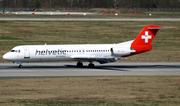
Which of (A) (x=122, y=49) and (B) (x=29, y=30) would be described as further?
(B) (x=29, y=30)

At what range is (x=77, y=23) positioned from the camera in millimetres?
85188

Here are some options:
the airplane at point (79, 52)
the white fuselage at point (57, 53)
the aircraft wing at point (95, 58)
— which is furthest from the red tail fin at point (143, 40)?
the aircraft wing at point (95, 58)

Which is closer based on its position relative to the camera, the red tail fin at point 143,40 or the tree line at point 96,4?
the red tail fin at point 143,40

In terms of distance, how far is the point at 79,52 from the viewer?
128 ft

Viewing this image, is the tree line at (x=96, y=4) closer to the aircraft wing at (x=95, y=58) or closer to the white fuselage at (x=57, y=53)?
the white fuselage at (x=57, y=53)

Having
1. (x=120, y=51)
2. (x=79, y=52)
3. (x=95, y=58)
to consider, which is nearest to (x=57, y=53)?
(x=79, y=52)

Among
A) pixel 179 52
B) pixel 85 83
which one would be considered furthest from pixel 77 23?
pixel 85 83

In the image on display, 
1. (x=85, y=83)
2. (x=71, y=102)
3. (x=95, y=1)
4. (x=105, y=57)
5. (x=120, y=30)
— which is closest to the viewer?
(x=71, y=102)

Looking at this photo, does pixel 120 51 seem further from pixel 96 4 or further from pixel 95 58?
pixel 96 4

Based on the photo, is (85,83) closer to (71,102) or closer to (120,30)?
(71,102)

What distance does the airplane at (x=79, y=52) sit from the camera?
37812 mm

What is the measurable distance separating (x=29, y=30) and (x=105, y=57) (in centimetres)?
4239

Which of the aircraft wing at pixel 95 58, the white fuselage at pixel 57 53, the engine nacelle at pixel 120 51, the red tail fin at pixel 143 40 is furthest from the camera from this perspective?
the red tail fin at pixel 143 40

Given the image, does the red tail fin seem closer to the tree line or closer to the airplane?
the airplane
